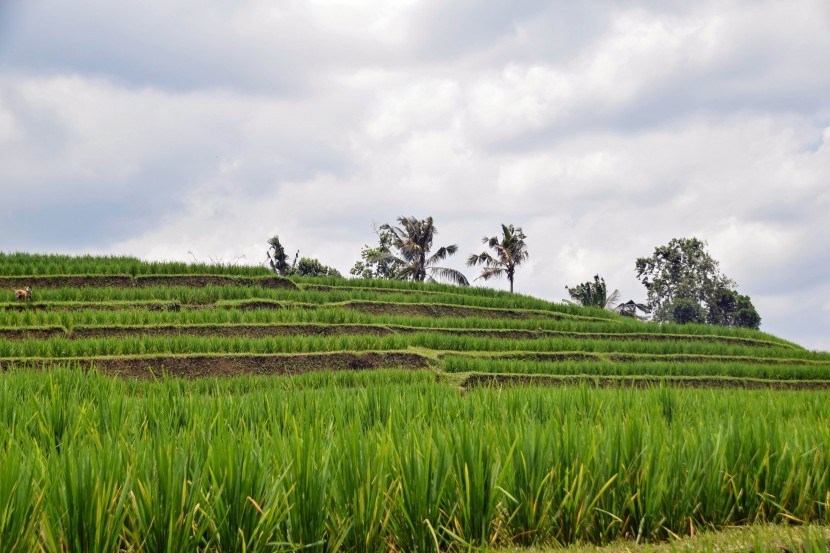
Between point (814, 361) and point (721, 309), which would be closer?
point (814, 361)

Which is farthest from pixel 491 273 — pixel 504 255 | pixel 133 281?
pixel 133 281

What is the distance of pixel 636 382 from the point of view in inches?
549

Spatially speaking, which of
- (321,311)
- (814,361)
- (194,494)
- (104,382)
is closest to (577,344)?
(321,311)

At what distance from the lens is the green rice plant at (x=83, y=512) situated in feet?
9.11

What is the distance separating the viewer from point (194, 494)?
9.83 feet

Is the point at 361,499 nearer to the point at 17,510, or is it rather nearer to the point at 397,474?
the point at 397,474

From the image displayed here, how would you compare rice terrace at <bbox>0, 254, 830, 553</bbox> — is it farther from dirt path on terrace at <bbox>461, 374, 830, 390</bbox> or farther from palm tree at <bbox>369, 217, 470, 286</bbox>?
palm tree at <bbox>369, 217, 470, 286</bbox>

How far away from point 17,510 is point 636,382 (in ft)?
42.3

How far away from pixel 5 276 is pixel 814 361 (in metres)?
23.2

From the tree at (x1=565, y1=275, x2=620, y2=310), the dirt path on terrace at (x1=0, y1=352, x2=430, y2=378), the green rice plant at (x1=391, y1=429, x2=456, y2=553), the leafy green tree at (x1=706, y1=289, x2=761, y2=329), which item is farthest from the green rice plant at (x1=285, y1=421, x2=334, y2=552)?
the leafy green tree at (x1=706, y1=289, x2=761, y2=329)

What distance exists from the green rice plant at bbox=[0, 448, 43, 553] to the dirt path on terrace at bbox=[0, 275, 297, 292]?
15418 mm

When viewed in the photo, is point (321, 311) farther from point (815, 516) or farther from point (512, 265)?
point (512, 265)

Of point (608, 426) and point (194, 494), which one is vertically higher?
point (608, 426)

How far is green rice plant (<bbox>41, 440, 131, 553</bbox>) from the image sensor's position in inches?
109
